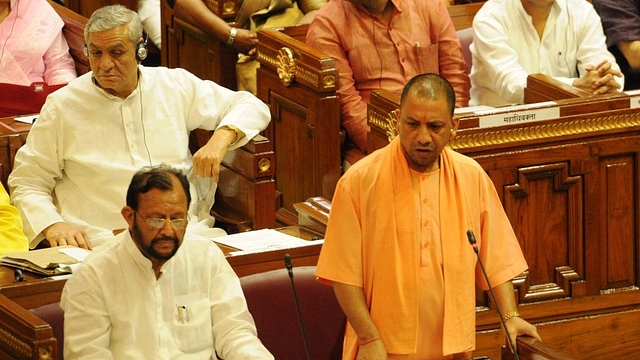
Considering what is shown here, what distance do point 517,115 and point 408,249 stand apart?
3.53 feet

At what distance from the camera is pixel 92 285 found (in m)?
3.39

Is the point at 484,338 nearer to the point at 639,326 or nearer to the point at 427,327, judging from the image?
the point at 639,326

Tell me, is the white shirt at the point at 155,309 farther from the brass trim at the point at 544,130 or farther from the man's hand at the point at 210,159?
the brass trim at the point at 544,130

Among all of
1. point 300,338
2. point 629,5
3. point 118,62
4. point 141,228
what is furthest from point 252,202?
point 629,5

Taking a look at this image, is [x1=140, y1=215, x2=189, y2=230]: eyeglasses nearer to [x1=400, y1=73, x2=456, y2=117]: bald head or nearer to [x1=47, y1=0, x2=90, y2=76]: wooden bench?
[x1=400, y1=73, x2=456, y2=117]: bald head

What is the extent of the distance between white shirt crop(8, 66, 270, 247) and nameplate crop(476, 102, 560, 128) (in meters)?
0.76

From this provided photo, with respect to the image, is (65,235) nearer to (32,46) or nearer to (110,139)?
(110,139)

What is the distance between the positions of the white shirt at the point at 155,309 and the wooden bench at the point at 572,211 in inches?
47.9

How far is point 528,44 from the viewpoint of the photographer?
17.4 feet

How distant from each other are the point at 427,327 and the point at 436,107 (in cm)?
58

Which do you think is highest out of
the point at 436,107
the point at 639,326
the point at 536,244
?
the point at 436,107

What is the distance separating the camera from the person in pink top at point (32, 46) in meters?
5.39

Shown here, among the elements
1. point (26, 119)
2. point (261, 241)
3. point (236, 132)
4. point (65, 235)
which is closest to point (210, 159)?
point (236, 132)

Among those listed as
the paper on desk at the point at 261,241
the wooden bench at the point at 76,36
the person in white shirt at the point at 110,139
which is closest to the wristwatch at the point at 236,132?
the person in white shirt at the point at 110,139
